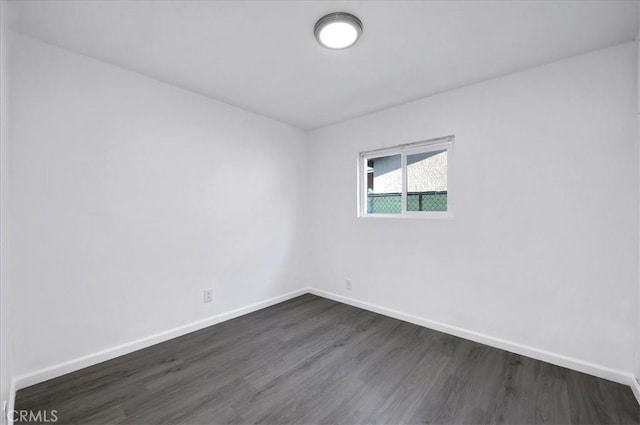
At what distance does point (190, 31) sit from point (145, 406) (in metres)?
2.46

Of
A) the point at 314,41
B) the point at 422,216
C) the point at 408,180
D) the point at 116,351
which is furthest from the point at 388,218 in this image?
the point at 116,351

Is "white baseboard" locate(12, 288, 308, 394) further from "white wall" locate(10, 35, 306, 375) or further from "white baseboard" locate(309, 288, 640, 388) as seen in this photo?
"white baseboard" locate(309, 288, 640, 388)

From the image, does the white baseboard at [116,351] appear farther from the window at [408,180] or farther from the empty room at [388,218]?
the window at [408,180]

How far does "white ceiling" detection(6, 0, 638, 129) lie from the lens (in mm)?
1611

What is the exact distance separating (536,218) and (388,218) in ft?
4.42

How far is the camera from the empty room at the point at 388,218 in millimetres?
1690

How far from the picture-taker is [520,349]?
2.29m

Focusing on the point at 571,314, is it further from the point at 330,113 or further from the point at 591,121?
the point at 330,113

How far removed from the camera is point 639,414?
1.62 metres

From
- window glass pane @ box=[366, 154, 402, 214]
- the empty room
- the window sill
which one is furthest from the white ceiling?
the window sill

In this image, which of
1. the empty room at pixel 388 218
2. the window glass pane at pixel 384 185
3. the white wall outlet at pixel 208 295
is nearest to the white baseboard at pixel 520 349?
the empty room at pixel 388 218

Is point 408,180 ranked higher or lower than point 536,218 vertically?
higher

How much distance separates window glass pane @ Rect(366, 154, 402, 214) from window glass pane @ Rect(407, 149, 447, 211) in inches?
5.8

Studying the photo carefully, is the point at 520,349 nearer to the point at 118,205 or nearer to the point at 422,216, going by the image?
the point at 422,216
